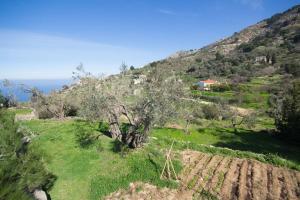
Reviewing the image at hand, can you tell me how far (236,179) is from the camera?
16875 millimetres

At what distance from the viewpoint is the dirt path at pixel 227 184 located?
15.1 meters

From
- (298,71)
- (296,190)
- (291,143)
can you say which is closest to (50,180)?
(296,190)

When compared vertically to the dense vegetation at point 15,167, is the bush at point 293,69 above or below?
above

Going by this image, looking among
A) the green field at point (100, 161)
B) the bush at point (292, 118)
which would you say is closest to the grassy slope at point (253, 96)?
the bush at point (292, 118)

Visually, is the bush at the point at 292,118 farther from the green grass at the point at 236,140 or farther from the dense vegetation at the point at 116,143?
the green grass at the point at 236,140

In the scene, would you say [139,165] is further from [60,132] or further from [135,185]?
[60,132]

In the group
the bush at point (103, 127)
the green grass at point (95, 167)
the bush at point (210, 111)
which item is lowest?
the bush at point (210, 111)

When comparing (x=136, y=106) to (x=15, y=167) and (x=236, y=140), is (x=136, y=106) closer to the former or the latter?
(x=15, y=167)

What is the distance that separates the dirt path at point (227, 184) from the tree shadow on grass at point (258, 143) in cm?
837

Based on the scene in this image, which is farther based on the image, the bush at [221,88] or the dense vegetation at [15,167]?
the bush at [221,88]

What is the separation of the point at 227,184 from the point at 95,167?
8339 millimetres

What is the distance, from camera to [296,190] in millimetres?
15398

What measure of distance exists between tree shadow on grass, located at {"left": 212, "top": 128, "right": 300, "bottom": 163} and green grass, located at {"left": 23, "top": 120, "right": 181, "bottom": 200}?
38.2 feet

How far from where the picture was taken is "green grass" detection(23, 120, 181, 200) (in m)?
16.4
